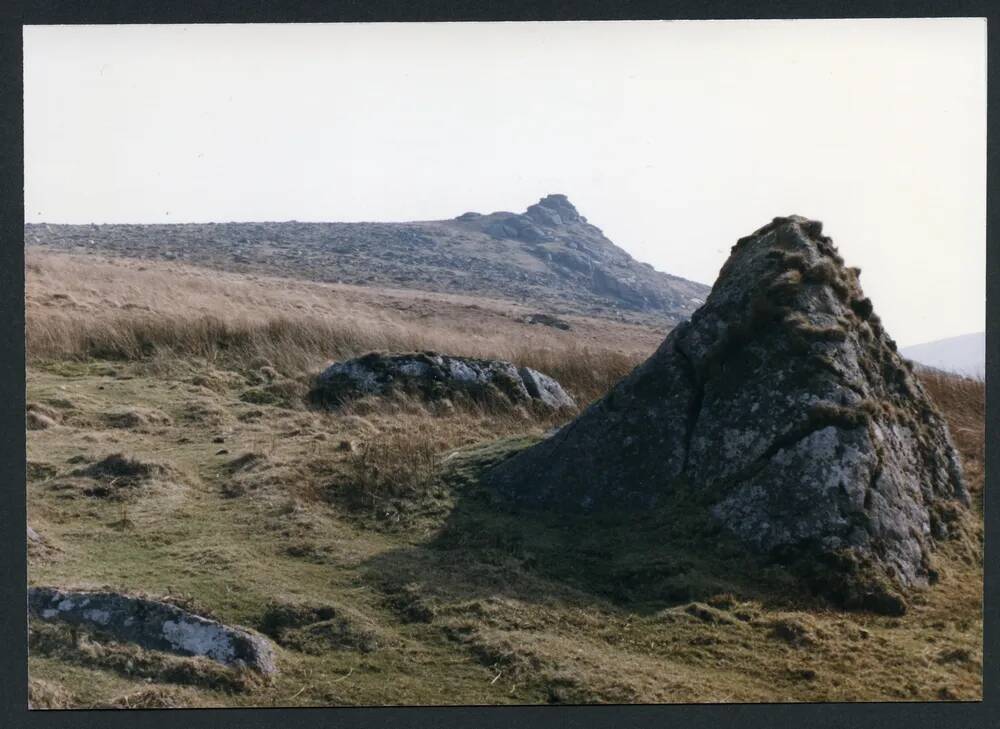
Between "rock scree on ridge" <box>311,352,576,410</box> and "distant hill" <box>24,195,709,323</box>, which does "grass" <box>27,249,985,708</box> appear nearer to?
"rock scree on ridge" <box>311,352,576,410</box>

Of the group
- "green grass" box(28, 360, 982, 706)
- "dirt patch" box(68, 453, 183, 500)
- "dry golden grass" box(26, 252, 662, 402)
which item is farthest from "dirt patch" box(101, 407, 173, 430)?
"dry golden grass" box(26, 252, 662, 402)

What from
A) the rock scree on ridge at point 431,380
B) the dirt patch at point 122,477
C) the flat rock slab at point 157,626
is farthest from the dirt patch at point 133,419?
the flat rock slab at point 157,626

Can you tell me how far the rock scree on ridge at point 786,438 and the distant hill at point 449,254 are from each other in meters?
36.9

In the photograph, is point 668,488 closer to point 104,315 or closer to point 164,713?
point 164,713

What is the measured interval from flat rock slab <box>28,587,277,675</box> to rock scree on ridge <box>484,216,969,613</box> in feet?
15.1

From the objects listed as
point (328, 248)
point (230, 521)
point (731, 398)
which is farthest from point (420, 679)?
point (328, 248)

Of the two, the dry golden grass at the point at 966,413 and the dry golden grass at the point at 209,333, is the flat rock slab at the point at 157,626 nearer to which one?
the dry golden grass at the point at 966,413

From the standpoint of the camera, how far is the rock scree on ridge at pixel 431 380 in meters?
18.1

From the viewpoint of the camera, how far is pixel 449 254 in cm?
6581

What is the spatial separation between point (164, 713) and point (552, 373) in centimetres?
1372

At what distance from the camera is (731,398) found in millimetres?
12797

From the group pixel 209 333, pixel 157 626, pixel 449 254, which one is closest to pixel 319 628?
pixel 157 626

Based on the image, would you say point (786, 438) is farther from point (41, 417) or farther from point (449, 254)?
point (449, 254)

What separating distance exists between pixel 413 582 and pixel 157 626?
2726 millimetres
